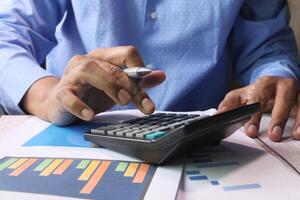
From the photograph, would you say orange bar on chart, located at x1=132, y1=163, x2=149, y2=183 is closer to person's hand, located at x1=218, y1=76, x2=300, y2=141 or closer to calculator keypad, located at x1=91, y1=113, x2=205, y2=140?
calculator keypad, located at x1=91, y1=113, x2=205, y2=140

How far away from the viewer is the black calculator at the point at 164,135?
1.10 feet

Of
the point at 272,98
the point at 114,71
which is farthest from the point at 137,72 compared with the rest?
the point at 272,98

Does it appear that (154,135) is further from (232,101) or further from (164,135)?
(232,101)

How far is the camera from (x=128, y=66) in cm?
49

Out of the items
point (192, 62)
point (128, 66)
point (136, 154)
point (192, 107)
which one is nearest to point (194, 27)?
point (192, 62)

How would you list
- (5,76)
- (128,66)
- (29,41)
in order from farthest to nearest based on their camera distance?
(29,41) → (5,76) → (128,66)

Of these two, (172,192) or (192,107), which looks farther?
(192,107)

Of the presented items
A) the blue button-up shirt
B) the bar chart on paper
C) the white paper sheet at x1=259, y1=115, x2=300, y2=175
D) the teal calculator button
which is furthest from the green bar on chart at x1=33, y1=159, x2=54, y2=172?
the blue button-up shirt

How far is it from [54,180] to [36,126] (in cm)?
23

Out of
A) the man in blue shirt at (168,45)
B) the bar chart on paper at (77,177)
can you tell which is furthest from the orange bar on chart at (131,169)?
the man in blue shirt at (168,45)

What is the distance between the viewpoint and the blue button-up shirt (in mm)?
767

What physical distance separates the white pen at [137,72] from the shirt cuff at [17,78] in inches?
8.9

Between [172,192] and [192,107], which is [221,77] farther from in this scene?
[172,192]

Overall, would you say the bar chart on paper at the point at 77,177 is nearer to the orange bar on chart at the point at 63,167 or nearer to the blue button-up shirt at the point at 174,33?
the orange bar on chart at the point at 63,167
